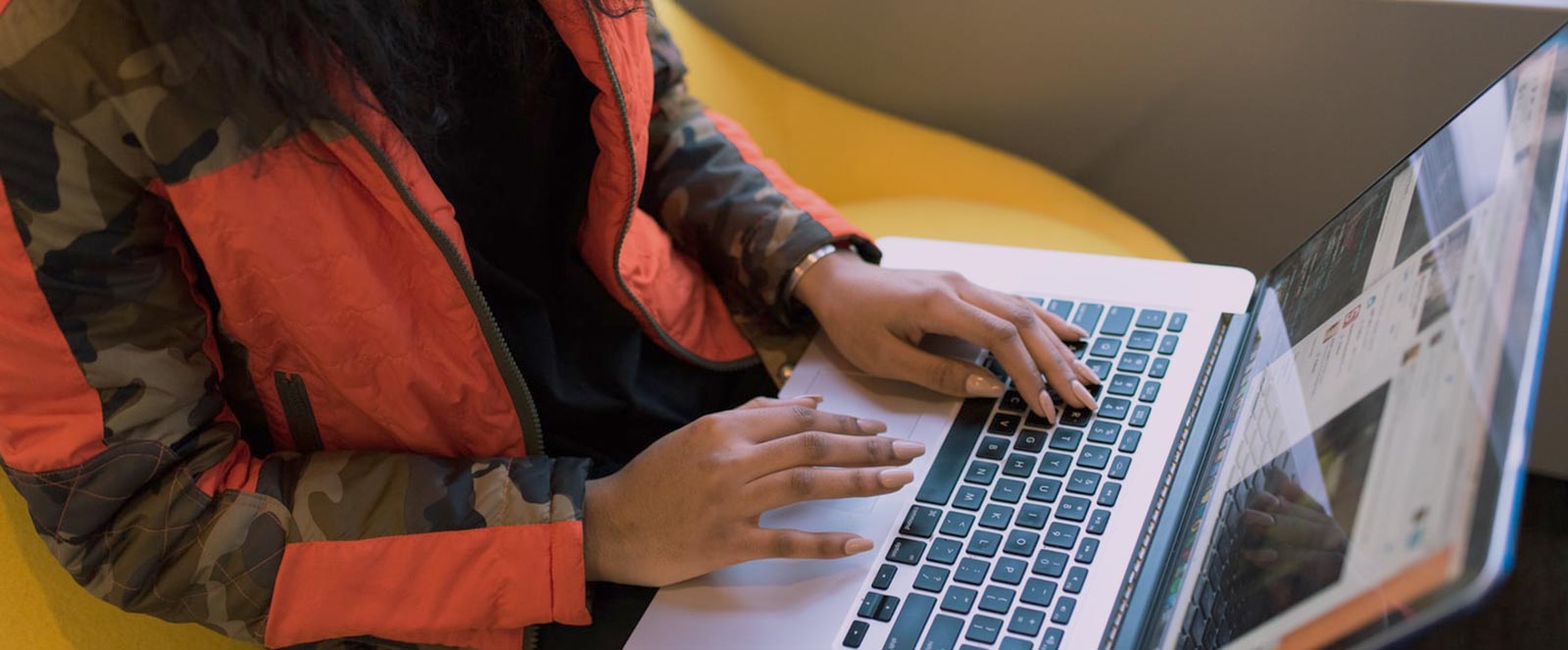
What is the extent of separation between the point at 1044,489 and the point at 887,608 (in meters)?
0.15

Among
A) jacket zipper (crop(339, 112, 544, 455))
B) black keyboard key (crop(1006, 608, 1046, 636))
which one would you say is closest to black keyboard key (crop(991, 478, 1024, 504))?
black keyboard key (crop(1006, 608, 1046, 636))

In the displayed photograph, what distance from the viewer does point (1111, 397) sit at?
0.93m

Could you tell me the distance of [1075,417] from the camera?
3.01ft

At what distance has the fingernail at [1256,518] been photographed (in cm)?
70

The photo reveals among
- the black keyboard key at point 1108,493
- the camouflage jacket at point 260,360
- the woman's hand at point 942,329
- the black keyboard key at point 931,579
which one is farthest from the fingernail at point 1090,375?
the camouflage jacket at point 260,360

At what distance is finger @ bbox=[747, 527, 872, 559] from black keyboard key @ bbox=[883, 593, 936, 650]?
5cm

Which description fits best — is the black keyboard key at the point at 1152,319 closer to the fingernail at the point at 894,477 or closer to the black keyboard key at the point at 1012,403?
the black keyboard key at the point at 1012,403

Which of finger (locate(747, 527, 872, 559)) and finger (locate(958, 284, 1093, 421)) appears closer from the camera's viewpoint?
finger (locate(747, 527, 872, 559))

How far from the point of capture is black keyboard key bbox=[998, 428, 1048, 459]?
90cm

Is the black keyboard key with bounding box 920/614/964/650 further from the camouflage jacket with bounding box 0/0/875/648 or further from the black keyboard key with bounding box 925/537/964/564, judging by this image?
the camouflage jacket with bounding box 0/0/875/648

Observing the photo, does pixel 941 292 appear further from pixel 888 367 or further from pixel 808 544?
pixel 808 544

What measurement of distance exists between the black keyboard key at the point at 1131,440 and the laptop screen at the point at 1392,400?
0.05m

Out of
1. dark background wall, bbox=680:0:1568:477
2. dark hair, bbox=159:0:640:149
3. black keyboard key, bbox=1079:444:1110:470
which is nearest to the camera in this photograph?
dark hair, bbox=159:0:640:149

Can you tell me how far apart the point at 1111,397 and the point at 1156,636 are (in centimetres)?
24
